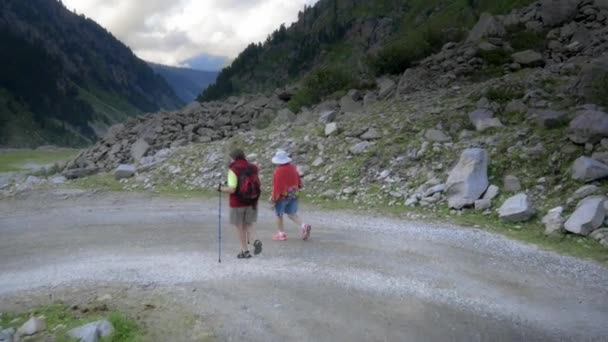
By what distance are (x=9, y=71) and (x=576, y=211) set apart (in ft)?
606

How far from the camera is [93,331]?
6.56m

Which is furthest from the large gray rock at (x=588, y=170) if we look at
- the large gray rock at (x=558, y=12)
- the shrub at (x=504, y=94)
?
the large gray rock at (x=558, y=12)

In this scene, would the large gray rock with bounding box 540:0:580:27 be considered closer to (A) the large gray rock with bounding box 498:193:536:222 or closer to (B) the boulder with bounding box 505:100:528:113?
(B) the boulder with bounding box 505:100:528:113

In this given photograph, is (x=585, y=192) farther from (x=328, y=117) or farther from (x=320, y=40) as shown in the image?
(x=320, y=40)

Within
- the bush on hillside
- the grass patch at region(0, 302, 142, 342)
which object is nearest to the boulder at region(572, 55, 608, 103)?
the bush on hillside

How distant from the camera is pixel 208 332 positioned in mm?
6730

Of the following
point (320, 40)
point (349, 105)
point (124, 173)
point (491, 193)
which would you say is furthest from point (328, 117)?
point (320, 40)

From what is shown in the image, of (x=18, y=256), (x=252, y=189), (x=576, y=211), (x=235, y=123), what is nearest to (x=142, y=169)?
(x=235, y=123)

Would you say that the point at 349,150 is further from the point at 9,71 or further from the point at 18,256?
the point at 9,71

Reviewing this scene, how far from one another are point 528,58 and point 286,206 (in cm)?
1634

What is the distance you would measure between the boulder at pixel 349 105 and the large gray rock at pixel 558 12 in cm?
1083

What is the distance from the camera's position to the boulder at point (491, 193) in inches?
494

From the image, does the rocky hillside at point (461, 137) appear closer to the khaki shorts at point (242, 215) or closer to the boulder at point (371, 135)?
the boulder at point (371, 135)

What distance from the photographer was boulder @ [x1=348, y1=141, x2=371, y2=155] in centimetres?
1722
